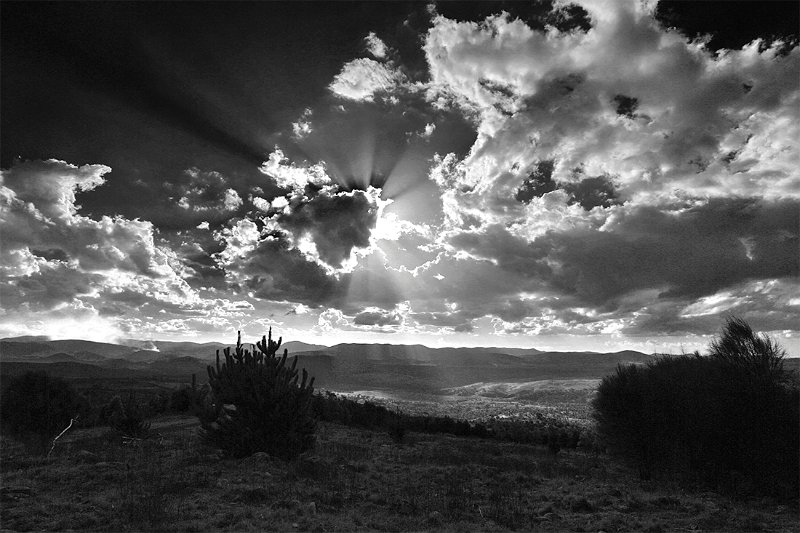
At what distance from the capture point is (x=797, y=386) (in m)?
16.7

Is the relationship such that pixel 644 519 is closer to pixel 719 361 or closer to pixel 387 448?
pixel 719 361

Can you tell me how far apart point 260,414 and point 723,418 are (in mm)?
18038

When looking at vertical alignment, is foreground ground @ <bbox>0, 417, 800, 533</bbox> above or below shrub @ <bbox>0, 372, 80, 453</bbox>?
below

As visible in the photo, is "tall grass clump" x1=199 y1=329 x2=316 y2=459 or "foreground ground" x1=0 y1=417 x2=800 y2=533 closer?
"foreground ground" x1=0 y1=417 x2=800 y2=533

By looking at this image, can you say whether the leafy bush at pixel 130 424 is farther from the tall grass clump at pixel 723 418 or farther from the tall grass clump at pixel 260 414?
the tall grass clump at pixel 723 418

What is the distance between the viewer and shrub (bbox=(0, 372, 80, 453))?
20906 millimetres

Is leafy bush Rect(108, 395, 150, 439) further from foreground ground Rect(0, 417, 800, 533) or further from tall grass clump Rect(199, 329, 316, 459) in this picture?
tall grass clump Rect(199, 329, 316, 459)

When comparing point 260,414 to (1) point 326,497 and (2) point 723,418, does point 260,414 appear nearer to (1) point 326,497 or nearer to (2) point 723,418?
(1) point 326,497

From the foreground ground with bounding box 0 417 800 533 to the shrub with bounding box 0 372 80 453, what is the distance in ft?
3.54

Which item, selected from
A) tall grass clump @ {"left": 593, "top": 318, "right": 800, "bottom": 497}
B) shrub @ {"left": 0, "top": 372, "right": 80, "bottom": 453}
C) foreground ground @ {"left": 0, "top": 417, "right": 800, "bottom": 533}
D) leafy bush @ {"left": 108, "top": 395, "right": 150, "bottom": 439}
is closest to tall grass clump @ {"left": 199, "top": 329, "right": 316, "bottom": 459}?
foreground ground @ {"left": 0, "top": 417, "right": 800, "bottom": 533}

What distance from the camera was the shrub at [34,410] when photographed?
2091 centimetres

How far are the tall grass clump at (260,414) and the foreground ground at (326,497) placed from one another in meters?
0.92

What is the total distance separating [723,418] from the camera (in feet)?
54.3

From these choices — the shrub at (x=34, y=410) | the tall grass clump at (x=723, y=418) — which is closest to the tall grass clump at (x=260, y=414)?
the shrub at (x=34, y=410)
